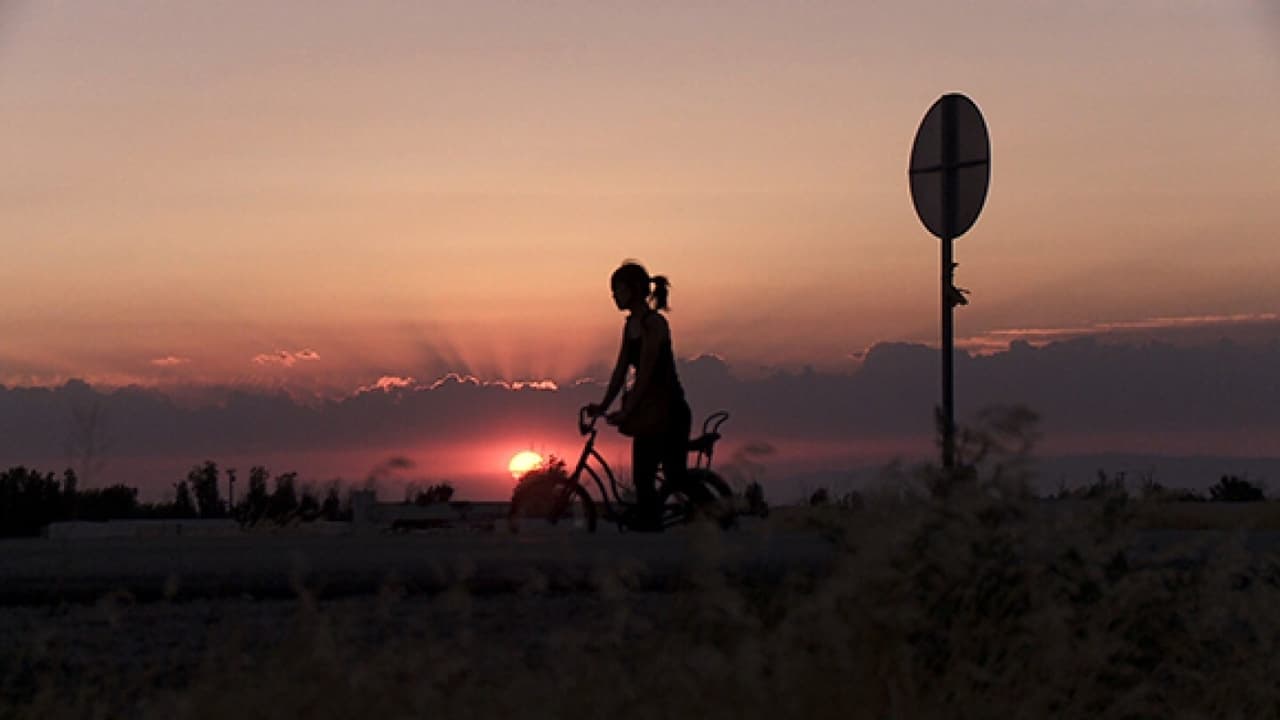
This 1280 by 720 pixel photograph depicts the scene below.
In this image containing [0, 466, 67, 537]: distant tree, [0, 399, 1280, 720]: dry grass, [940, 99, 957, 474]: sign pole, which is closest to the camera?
[0, 399, 1280, 720]: dry grass

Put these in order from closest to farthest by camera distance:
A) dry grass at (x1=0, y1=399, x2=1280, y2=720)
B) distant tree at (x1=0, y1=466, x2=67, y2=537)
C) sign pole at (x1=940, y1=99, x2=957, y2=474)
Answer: dry grass at (x1=0, y1=399, x2=1280, y2=720)
sign pole at (x1=940, y1=99, x2=957, y2=474)
distant tree at (x1=0, y1=466, x2=67, y2=537)

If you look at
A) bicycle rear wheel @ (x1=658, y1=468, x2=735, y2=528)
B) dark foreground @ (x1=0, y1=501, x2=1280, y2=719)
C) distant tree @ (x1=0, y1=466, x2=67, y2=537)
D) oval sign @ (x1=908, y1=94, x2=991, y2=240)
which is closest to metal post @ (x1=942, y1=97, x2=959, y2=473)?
oval sign @ (x1=908, y1=94, x2=991, y2=240)

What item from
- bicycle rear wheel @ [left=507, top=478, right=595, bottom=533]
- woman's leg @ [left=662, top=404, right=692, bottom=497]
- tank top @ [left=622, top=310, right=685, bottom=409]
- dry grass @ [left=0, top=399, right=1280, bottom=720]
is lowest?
dry grass @ [left=0, top=399, right=1280, bottom=720]

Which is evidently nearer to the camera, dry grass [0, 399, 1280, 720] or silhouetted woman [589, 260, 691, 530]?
dry grass [0, 399, 1280, 720]

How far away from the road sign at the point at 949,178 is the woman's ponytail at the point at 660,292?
1.77 meters

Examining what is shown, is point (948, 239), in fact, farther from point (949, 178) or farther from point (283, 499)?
point (283, 499)

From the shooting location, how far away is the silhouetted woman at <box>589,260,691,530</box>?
11.9m

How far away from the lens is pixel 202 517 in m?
17.8

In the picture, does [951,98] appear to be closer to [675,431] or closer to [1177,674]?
[675,431]

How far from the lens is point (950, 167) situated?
38.4ft

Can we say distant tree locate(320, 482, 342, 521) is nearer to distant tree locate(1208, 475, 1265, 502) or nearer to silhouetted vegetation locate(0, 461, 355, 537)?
silhouetted vegetation locate(0, 461, 355, 537)

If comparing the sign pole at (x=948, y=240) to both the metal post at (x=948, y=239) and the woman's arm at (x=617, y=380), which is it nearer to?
the metal post at (x=948, y=239)

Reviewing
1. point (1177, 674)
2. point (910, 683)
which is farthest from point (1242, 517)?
point (910, 683)

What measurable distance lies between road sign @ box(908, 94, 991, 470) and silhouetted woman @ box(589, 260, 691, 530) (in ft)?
6.04
